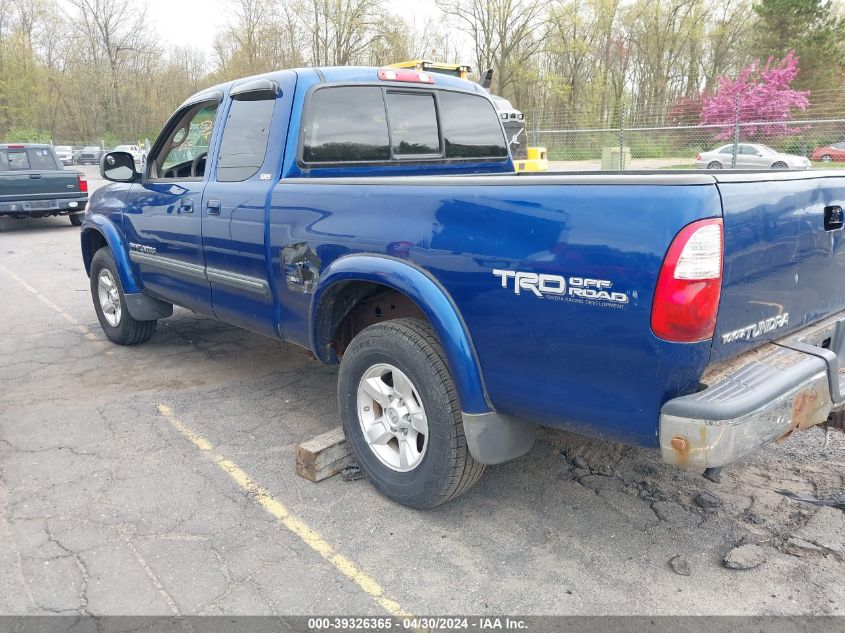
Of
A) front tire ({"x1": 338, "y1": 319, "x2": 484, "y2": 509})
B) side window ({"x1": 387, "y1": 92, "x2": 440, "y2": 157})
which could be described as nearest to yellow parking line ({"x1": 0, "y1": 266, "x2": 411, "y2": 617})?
front tire ({"x1": 338, "y1": 319, "x2": 484, "y2": 509})

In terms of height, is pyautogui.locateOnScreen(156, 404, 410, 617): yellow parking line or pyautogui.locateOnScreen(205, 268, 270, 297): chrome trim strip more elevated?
pyautogui.locateOnScreen(205, 268, 270, 297): chrome trim strip

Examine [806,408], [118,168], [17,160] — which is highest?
[17,160]

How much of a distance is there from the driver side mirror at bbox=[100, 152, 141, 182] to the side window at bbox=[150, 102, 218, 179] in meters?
0.15

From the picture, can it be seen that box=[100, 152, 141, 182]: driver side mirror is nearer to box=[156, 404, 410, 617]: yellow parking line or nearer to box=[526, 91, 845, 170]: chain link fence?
box=[156, 404, 410, 617]: yellow parking line

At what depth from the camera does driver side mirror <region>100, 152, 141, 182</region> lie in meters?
4.94

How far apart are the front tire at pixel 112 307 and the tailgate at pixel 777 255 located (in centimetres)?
461

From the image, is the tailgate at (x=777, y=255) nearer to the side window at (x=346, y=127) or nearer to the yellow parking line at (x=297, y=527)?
the yellow parking line at (x=297, y=527)

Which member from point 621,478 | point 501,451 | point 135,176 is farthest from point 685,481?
point 135,176

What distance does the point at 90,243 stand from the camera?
6.08m

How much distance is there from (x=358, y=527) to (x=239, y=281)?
1.66 metres

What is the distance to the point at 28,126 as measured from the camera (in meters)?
48.4

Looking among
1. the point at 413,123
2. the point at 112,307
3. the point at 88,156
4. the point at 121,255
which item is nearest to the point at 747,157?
the point at 413,123

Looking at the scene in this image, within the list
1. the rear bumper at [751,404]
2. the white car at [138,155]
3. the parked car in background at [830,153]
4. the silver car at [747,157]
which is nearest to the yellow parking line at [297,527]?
the rear bumper at [751,404]

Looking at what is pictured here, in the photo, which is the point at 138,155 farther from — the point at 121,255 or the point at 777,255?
the point at 777,255
